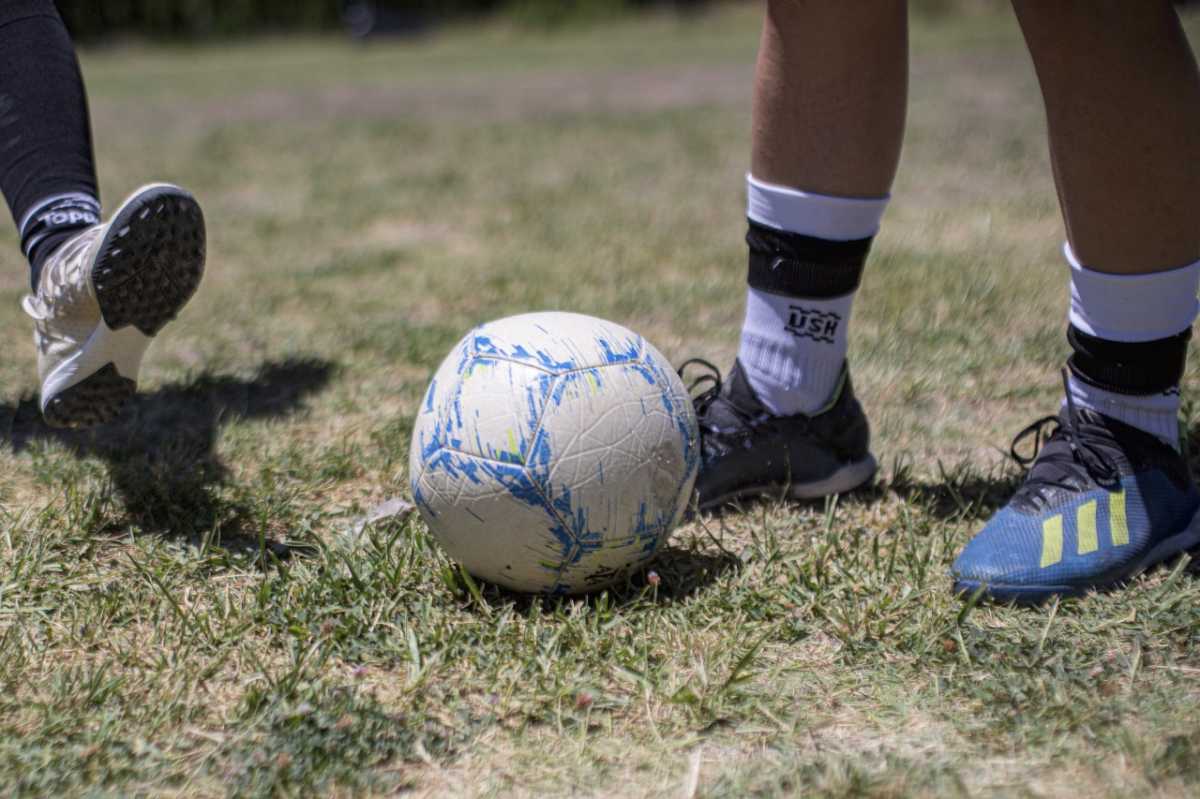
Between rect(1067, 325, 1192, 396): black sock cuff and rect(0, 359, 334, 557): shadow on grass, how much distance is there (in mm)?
1559

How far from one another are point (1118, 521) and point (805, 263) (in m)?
A: 0.77

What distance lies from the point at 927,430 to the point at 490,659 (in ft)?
4.80

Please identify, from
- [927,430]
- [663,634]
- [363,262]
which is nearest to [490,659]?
[663,634]

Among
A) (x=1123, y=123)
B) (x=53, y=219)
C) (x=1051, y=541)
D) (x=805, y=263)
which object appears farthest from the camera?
(x=53, y=219)

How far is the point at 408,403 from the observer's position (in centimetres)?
312

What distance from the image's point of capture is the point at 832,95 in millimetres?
2291

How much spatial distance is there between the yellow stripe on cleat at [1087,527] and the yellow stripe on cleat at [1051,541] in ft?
0.11

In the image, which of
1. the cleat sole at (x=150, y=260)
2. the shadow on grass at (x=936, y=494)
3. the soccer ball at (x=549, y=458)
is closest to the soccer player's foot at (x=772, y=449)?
the shadow on grass at (x=936, y=494)

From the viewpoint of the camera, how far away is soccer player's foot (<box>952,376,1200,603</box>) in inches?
79.4

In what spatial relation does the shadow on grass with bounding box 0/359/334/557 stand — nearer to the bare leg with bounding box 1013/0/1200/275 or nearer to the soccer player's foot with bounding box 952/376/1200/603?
the soccer player's foot with bounding box 952/376/1200/603

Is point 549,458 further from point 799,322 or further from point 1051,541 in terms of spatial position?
point 1051,541

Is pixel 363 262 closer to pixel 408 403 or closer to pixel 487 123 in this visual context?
pixel 408 403

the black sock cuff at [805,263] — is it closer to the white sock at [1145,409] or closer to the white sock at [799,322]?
the white sock at [799,322]

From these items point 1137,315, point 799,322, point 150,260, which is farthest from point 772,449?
point 150,260
